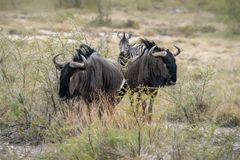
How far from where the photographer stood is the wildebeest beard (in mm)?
10594

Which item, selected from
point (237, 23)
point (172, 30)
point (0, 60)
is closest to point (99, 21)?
point (172, 30)

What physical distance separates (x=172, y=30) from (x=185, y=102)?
21.2 m

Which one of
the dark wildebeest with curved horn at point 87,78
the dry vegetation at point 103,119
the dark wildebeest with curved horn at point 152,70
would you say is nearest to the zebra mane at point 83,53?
the dark wildebeest with curved horn at point 87,78

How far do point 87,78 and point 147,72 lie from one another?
5.59ft

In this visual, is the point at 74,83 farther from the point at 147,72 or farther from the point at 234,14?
the point at 234,14

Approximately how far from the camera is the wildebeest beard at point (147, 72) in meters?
10.6

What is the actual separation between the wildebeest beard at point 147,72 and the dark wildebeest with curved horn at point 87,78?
3.60 feet

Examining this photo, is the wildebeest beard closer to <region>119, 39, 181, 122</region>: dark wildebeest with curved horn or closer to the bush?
<region>119, 39, 181, 122</region>: dark wildebeest with curved horn

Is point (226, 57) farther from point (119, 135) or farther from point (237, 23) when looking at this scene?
point (119, 135)

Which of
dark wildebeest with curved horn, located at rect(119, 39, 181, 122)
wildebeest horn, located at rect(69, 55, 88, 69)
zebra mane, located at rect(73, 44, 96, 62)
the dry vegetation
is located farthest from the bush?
wildebeest horn, located at rect(69, 55, 88, 69)

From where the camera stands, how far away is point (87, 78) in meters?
9.26

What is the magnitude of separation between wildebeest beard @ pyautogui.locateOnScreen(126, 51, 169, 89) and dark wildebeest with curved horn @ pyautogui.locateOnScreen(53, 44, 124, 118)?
1.10m

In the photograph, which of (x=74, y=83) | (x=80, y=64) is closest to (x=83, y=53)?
(x=80, y=64)

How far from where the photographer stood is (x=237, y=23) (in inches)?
1197
